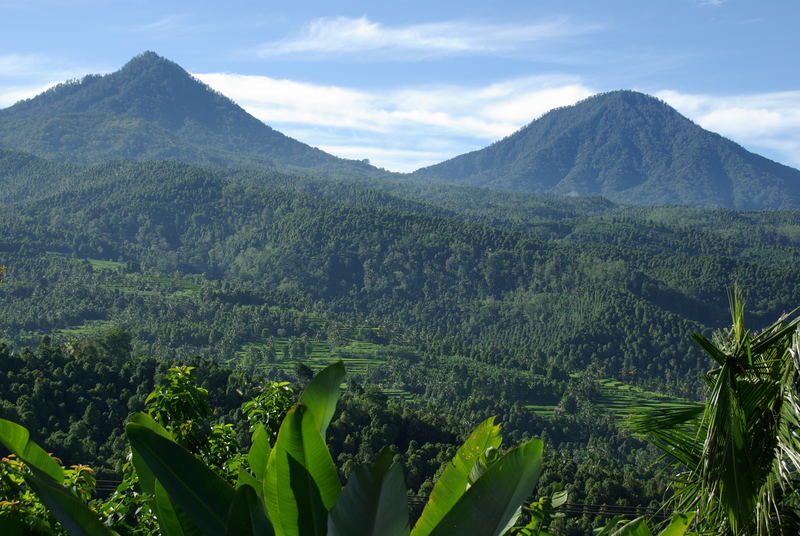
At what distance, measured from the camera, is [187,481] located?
2500mm

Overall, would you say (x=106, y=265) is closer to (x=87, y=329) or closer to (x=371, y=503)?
(x=87, y=329)

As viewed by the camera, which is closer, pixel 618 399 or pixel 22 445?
pixel 22 445

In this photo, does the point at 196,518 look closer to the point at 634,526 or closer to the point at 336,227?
the point at 634,526

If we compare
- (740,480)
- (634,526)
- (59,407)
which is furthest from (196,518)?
(59,407)

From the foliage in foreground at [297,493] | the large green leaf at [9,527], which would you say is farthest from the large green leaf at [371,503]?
the large green leaf at [9,527]

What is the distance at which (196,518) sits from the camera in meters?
2.48

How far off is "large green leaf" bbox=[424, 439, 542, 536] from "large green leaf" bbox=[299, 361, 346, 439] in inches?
27.3

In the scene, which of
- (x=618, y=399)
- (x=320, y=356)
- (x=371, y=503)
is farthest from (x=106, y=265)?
(x=371, y=503)

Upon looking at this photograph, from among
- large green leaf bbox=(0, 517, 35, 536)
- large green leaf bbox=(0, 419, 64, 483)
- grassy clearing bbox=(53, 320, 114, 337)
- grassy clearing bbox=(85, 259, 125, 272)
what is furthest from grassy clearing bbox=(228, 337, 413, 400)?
large green leaf bbox=(0, 517, 35, 536)

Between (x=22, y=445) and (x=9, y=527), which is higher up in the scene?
(x=22, y=445)

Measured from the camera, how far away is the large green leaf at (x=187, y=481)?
2467mm

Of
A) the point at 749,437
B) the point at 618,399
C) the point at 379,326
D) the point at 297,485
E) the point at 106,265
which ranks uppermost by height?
the point at 297,485

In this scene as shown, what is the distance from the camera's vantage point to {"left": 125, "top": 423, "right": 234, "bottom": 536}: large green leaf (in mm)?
2467

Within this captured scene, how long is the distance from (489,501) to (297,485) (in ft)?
2.17
